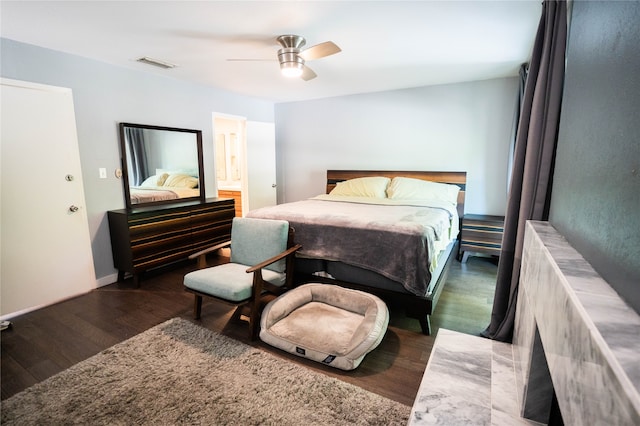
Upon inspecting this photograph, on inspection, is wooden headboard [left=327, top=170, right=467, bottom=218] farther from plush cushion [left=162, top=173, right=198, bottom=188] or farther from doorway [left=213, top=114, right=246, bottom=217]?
plush cushion [left=162, top=173, right=198, bottom=188]

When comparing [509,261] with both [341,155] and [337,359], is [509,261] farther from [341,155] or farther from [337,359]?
[341,155]

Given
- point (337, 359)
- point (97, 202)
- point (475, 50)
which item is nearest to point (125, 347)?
point (337, 359)

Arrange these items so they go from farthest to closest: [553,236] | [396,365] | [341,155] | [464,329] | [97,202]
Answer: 1. [341,155]
2. [97,202]
3. [464,329]
4. [396,365]
5. [553,236]

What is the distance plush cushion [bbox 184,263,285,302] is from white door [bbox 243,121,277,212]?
2.68 meters

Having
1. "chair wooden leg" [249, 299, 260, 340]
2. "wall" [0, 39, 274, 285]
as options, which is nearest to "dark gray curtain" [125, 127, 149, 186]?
"wall" [0, 39, 274, 285]

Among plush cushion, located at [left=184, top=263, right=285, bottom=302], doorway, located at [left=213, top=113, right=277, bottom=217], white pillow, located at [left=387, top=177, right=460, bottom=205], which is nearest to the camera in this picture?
plush cushion, located at [left=184, top=263, right=285, bottom=302]

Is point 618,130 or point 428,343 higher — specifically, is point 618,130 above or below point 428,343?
above

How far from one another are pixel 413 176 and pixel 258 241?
2707 mm

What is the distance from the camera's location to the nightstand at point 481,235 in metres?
3.66

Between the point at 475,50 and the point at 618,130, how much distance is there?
253cm

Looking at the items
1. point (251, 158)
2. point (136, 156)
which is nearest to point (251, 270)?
point (136, 156)

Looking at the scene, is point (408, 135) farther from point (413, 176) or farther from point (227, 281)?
point (227, 281)

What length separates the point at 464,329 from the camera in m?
2.35

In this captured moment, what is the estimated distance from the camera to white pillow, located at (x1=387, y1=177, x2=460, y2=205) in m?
3.89
